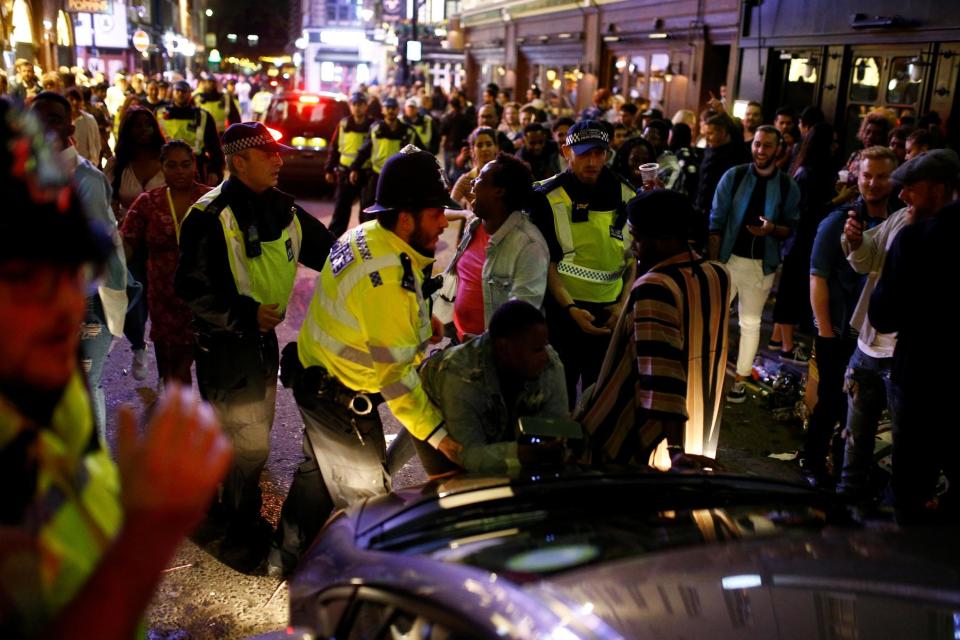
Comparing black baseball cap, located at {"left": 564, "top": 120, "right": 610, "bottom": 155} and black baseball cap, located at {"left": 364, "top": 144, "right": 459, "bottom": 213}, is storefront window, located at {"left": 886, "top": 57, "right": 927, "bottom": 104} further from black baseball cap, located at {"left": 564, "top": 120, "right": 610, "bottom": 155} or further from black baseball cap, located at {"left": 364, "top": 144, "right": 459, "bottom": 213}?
black baseball cap, located at {"left": 364, "top": 144, "right": 459, "bottom": 213}

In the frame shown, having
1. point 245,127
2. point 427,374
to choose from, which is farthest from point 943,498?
point 245,127

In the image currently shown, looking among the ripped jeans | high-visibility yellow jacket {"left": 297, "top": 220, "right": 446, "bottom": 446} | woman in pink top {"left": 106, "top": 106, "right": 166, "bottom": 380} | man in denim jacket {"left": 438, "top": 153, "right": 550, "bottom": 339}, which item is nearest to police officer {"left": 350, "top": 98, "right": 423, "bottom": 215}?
woman in pink top {"left": 106, "top": 106, "right": 166, "bottom": 380}

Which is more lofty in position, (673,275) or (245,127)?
(245,127)

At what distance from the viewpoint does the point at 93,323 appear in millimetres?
4574

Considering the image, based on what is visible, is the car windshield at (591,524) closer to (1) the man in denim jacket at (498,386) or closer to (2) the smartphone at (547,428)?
(2) the smartphone at (547,428)

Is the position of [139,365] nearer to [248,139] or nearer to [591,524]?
[248,139]

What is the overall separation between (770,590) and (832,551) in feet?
1.16

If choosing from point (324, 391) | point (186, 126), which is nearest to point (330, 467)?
point (324, 391)

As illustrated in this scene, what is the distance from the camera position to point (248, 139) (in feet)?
14.0

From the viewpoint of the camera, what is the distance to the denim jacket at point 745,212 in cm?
682

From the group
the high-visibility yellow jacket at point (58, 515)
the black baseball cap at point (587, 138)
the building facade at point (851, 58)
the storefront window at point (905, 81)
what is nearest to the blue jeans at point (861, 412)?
the black baseball cap at point (587, 138)

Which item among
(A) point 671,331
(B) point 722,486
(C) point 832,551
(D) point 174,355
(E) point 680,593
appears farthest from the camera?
(D) point 174,355

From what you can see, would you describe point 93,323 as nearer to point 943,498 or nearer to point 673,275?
point 673,275

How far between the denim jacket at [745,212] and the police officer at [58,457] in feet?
19.4
